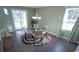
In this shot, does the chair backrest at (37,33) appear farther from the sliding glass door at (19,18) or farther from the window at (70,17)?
the window at (70,17)

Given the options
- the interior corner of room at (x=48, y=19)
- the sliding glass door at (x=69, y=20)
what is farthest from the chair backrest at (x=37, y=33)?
the sliding glass door at (x=69, y=20)

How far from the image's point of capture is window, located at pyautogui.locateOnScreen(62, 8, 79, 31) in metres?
1.12

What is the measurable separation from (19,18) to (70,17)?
584 mm

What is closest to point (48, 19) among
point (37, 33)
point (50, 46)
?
point (37, 33)

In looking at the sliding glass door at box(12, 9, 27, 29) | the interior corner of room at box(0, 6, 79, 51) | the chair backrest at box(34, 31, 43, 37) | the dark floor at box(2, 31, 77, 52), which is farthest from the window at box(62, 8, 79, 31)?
the sliding glass door at box(12, 9, 27, 29)

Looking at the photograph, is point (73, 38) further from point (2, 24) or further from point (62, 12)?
point (2, 24)

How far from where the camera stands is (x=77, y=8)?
1101mm

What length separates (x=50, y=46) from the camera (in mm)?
1186

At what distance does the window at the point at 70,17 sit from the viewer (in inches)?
43.9

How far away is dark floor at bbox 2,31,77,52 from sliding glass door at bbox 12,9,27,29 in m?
0.10

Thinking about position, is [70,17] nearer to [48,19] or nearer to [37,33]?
[48,19]

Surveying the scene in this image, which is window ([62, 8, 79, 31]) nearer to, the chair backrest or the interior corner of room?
the interior corner of room
